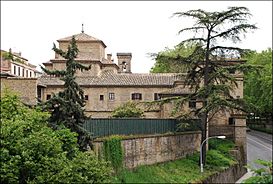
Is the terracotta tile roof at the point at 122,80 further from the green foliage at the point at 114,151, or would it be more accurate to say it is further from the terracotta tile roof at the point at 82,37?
the green foliage at the point at 114,151

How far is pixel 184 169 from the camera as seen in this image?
126 feet

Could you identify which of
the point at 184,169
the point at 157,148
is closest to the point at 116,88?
the point at 157,148

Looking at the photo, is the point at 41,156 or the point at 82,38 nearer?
the point at 41,156

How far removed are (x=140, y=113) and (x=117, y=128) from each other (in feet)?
42.5

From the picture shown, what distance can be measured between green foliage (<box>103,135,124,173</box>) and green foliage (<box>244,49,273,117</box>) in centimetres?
4114

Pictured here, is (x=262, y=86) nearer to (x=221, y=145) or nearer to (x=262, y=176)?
(x=221, y=145)

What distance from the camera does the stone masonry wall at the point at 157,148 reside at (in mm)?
33312

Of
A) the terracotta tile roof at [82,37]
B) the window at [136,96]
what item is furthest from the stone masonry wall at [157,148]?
the terracotta tile roof at [82,37]

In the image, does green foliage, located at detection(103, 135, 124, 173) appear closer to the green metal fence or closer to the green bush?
the green metal fence

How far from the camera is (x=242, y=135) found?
48.6 m

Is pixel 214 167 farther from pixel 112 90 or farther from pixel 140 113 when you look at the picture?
pixel 112 90

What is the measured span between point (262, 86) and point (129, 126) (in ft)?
150

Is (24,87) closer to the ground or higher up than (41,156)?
higher up

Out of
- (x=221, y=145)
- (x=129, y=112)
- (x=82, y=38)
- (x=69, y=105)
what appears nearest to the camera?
(x=69, y=105)
